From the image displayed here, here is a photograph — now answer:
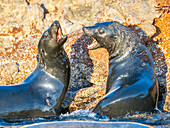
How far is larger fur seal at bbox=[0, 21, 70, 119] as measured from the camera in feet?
11.6

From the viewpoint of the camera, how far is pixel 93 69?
233 inches

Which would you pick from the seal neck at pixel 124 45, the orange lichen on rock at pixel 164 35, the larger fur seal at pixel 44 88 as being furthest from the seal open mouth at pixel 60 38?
the orange lichen on rock at pixel 164 35

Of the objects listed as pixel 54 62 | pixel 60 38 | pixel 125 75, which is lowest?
pixel 125 75

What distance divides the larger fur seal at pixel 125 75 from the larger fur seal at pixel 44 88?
25.9 inches

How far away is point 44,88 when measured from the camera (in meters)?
3.73

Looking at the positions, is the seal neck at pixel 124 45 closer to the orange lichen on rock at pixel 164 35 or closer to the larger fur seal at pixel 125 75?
the larger fur seal at pixel 125 75

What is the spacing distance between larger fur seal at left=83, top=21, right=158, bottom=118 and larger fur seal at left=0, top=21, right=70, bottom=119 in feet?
2.16

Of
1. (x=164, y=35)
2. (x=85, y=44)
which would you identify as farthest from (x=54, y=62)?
(x=164, y=35)

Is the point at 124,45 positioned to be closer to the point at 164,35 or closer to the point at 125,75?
the point at 125,75

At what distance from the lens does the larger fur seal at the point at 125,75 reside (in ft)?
10.1

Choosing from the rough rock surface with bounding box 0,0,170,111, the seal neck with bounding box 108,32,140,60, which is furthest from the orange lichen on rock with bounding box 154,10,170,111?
the seal neck with bounding box 108,32,140,60

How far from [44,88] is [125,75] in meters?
1.24

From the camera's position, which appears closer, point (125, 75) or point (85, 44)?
point (125, 75)

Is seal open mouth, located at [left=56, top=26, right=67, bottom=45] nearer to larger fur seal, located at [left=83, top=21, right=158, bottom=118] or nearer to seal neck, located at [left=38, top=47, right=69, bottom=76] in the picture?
seal neck, located at [left=38, top=47, right=69, bottom=76]
